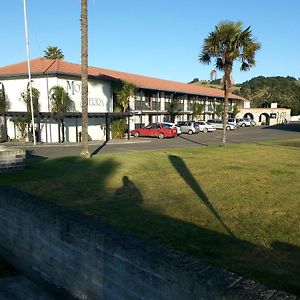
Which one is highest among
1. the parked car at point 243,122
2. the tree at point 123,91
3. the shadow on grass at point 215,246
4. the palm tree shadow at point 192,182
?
the tree at point 123,91

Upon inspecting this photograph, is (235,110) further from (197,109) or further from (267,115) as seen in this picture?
(197,109)

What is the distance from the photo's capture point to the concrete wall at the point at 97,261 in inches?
122

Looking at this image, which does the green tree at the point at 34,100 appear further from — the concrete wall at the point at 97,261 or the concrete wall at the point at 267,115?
the concrete wall at the point at 267,115

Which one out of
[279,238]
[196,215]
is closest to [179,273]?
[279,238]

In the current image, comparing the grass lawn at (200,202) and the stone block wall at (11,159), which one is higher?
the stone block wall at (11,159)

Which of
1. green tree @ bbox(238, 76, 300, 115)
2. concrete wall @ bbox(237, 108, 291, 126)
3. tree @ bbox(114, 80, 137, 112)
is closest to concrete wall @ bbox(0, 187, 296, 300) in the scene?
tree @ bbox(114, 80, 137, 112)

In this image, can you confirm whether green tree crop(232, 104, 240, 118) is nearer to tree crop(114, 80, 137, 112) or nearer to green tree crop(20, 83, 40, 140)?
tree crop(114, 80, 137, 112)

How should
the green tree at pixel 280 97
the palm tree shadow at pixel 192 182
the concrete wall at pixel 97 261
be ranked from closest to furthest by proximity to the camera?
1. the concrete wall at pixel 97 261
2. the palm tree shadow at pixel 192 182
3. the green tree at pixel 280 97

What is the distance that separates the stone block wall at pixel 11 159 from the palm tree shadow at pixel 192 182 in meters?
5.40

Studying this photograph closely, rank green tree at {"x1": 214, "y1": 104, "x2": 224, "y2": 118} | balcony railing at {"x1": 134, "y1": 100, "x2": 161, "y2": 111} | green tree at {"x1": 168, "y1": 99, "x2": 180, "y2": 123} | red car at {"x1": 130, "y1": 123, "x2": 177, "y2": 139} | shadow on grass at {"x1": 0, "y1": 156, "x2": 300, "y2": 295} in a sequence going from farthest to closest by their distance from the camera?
green tree at {"x1": 214, "y1": 104, "x2": 224, "y2": 118}, green tree at {"x1": 168, "y1": 99, "x2": 180, "y2": 123}, balcony railing at {"x1": 134, "y1": 100, "x2": 161, "y2": 111}, red car at {"x1": 130, "y1": 123, "x2": 177, "y2": 139}, shadow on grass at {"x1": 0, "y1": 156, "x2": 300, "y2": 295}

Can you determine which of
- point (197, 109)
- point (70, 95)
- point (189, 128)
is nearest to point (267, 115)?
point (197, 109)

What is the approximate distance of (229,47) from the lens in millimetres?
22734

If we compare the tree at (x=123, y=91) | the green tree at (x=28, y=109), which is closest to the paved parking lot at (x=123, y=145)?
the green tree at (x=28, y=109)

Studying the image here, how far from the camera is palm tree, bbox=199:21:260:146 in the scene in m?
22.2
